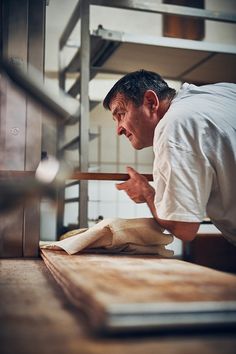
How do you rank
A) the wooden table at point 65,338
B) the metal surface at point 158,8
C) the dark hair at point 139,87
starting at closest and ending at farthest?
the wooden table at point 65,338
the dark hair at point 139,87
the metal surface at point 158,8

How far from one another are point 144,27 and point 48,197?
530 cm

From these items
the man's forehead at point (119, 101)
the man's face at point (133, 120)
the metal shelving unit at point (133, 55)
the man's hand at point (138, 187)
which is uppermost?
the metal shelving unit at point (133, 55)

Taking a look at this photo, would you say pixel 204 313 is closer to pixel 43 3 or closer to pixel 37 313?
pixel 37 313

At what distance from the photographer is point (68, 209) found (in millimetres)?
4723

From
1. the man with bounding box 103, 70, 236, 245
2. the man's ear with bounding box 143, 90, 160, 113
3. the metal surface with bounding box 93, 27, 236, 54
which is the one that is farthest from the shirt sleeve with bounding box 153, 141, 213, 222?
the metal surface with bounding box 93, 27, 236, 54

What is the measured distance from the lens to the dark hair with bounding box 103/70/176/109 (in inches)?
76.0

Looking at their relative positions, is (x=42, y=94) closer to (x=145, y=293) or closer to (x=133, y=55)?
(x=145, y=293)

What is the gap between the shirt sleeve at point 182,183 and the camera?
142 cm

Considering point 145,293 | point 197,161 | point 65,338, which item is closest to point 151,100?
point 197,161

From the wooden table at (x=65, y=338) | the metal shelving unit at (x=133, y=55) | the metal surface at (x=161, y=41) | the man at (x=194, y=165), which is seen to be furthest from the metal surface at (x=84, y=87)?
the wooden table at (x=65, y=338)

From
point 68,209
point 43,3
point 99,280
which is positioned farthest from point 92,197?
point 99,280

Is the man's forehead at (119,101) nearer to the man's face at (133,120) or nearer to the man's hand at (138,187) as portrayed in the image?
the man's face at (133,120)

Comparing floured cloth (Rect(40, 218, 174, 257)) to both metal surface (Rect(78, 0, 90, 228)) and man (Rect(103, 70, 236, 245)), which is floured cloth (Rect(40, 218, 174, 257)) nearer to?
man (Rect(103, 70, 236, 245))

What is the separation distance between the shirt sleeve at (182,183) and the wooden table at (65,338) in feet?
2.22
